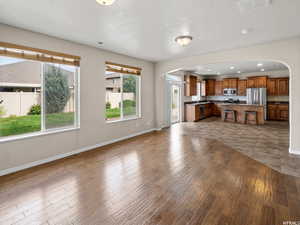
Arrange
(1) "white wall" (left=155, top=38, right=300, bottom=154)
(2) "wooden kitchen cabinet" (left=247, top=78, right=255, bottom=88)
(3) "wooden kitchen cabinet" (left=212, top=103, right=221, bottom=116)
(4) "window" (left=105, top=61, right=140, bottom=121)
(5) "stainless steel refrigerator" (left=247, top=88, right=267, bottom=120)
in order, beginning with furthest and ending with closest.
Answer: (3) "wooden kitchen cabinet" (left=212, top=103, right=221, bottom=116), (2) "wooden kitchen cabinet" (left=247, top=78, right=255, bottom=88), (5) "stainless steel refrigerator" (left=247, top=88, right=267, bottom=120), (4) "window" (left=105, top=61, right=140, bottom=121), (1) "white wall" (left=155, top=38, right=300, bottom=154)

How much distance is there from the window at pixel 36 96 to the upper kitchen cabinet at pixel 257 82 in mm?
9145

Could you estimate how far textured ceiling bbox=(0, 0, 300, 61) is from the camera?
236cm

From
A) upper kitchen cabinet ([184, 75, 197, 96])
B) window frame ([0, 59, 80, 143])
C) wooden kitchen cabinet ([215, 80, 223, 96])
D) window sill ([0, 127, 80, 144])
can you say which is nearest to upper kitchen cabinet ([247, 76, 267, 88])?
wooden kitchen cabinet ([215, 80, 223, 96])

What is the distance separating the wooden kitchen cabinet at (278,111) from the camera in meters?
8.30

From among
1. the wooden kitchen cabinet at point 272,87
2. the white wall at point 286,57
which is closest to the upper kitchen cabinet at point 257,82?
the wooden kitchen cabinet at point 272,87

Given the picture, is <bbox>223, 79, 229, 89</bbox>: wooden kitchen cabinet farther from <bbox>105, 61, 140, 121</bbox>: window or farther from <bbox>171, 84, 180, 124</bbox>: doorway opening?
<bbox>105, 61, 140, 121</bbox>: window

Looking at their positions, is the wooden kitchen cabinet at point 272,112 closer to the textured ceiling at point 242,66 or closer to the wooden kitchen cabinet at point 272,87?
the wooden kitchen cabinet at point 272,87

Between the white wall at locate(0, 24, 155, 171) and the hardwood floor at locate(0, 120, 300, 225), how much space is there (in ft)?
1.16

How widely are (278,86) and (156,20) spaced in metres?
8.80

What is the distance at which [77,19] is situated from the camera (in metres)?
2.78

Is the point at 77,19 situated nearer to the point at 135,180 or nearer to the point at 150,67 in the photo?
the point at 135,180

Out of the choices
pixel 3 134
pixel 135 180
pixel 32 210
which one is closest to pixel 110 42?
pixel 3 134

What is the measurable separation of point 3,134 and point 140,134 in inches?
149

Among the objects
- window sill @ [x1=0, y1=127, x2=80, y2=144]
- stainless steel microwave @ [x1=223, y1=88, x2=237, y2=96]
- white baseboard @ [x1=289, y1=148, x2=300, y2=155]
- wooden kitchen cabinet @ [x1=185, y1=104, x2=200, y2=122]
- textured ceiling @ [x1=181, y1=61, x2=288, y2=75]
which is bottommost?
white baseboard @ [x1=289, y1=148, x2=300, y2=155]
